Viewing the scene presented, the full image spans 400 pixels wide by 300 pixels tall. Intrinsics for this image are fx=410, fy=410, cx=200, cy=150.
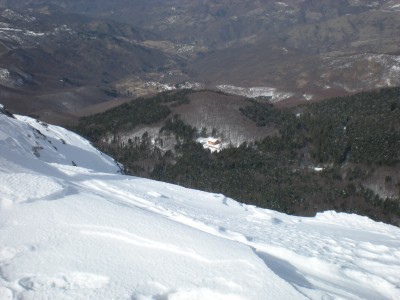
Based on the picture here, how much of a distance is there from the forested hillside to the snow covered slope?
51.6m

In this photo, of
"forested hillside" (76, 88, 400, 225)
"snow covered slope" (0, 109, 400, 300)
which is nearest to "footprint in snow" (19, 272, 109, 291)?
"snow covered slope" (0, 109, 400, 300)

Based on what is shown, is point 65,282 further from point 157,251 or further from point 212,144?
point 212,144

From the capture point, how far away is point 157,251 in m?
12.0

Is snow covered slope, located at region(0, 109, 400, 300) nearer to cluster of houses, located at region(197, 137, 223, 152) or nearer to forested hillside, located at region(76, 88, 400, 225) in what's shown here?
forested hillside, located at region(76, 88, 400, 225)

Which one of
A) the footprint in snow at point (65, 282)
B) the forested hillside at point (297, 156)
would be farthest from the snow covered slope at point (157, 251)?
the forested hillside at point (297, 156)

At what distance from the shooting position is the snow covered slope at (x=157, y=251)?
1028 cm

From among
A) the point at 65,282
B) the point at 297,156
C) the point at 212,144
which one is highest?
the point at 212,144

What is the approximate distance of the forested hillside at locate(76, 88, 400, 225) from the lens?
7831 centimetres

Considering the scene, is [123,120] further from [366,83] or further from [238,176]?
[366,83]

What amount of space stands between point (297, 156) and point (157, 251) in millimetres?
93557

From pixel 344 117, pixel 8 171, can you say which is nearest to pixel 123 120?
pixel 344 117

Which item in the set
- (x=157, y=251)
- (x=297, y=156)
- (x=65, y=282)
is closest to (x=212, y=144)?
(x=297, y=156)

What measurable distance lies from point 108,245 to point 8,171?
313 inches

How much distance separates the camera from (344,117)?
112 metres
